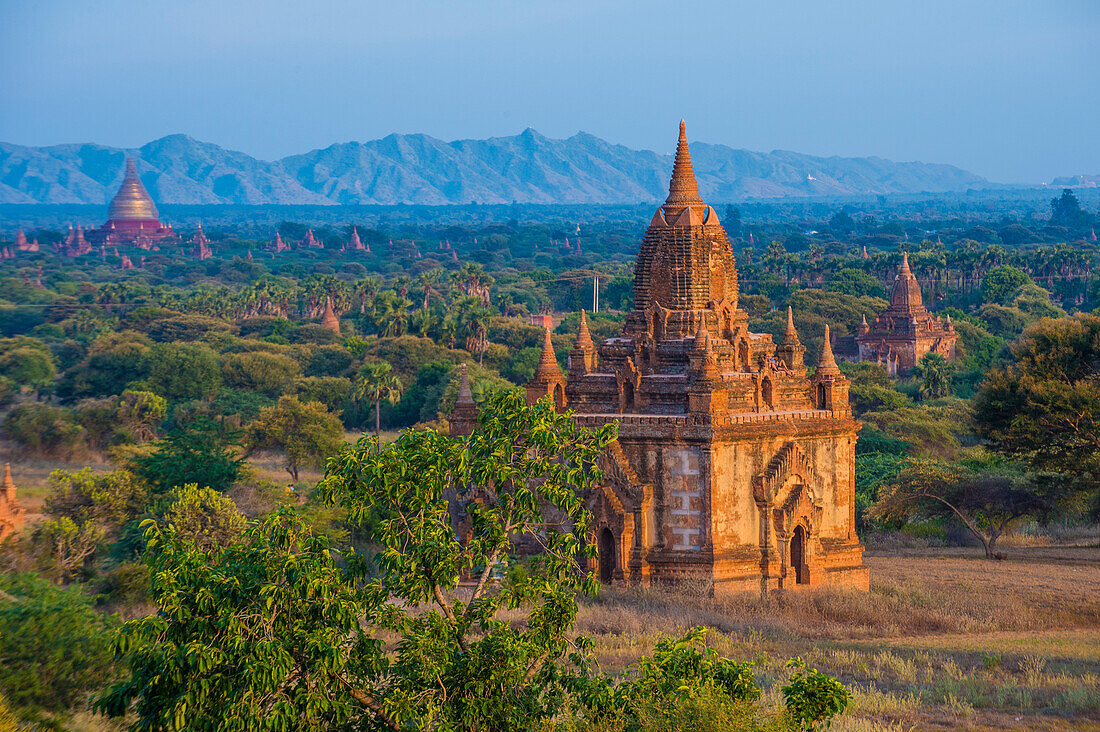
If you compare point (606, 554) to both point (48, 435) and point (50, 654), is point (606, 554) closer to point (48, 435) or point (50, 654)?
point (50, 654)

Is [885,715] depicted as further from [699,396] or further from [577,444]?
[699,396]

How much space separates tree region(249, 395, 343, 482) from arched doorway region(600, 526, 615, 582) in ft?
92.8

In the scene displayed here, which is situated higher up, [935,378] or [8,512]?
[8,512]

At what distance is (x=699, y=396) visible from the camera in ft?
103

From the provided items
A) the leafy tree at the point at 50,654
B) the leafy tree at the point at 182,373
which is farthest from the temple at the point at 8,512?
the leafy tree at the point at 182,373

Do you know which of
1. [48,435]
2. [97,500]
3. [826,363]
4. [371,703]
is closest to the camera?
[371,703]

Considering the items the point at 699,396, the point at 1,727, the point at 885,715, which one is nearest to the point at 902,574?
the point at 699,396

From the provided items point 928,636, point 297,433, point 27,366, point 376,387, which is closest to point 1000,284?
point 376,387

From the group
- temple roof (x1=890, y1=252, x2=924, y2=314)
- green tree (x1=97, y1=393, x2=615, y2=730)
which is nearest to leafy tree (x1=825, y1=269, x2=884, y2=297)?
temple roof (x1=890, y1=252, x2=924, y2=314)

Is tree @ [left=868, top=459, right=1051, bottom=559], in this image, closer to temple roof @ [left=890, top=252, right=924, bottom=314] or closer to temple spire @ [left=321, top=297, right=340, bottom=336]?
temple roof @ [left=890, top=252, right=924, bottom=314]

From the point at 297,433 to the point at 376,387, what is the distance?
1239 centimetres

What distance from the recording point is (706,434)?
30969 millimetres

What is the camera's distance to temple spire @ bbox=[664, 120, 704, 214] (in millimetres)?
35031

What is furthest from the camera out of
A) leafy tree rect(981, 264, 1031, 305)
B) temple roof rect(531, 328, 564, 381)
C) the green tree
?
leafy tree rect(981, 264, 1031, 305)
